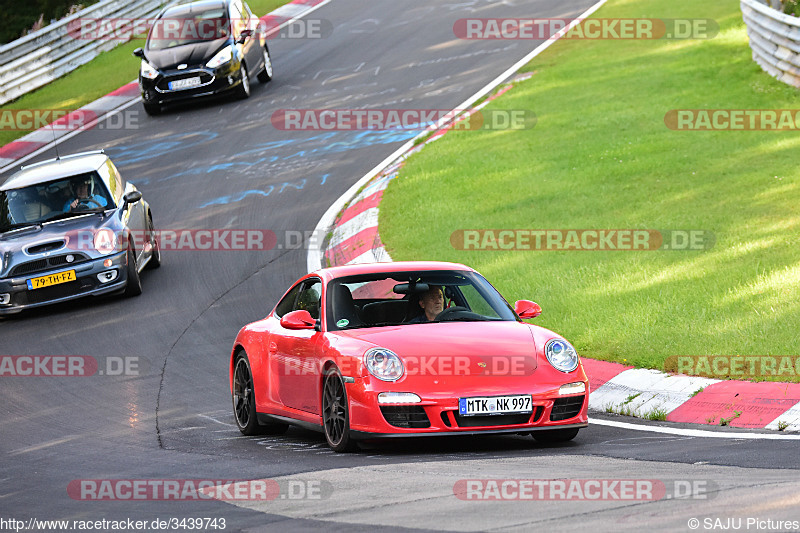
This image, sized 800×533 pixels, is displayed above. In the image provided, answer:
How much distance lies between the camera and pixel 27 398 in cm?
1198

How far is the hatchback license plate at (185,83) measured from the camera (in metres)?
24.4

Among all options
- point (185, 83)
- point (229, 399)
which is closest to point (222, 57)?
point (185, 83)

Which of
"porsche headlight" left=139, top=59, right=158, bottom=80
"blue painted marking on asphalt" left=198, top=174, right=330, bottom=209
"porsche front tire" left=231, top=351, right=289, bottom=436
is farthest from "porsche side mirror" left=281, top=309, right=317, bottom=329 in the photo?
"porsche headlight" left=139, top=59, right=158, bottom=80

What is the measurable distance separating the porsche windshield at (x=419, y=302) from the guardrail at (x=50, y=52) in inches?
836

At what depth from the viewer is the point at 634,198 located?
15992mm

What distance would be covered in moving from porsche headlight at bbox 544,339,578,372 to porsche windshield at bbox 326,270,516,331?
0.72m

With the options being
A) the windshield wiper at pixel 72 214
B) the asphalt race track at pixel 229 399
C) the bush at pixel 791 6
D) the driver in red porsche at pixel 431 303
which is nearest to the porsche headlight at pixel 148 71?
the asphalt race track at pixel 229 399

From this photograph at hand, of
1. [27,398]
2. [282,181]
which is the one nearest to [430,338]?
[27,398]

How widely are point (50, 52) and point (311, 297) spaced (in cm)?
2281

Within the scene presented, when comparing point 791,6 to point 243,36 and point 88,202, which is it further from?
point 88,202

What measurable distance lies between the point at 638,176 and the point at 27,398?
350 inches

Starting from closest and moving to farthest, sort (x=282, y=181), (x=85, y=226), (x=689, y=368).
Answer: (x=689, y=368), (x=85, y=226), (x=282, y=181)

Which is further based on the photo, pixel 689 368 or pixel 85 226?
pixel 85 226

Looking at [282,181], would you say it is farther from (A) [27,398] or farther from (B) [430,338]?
(B) [430,338]
